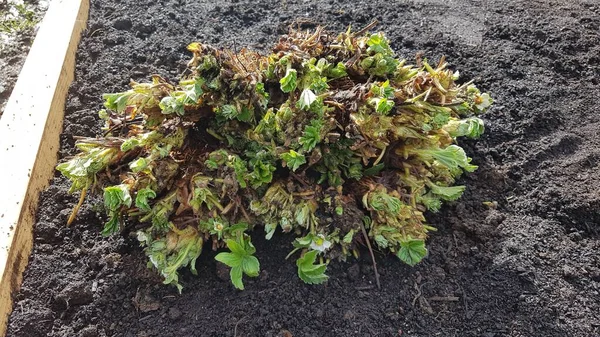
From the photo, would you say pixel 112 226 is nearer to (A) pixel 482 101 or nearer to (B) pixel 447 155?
(B) pixel 447 155

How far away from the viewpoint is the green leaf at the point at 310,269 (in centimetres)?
196

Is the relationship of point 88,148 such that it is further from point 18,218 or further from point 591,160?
point 591,160

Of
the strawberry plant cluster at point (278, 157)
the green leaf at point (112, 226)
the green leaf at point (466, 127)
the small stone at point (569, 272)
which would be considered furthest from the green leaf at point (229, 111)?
the small stone at point (569, 272)

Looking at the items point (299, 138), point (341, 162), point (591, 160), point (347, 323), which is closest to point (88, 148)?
point (299, 138)

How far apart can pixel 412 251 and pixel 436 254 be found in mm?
198

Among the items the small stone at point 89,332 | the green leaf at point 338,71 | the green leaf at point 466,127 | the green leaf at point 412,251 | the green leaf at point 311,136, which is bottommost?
the small stone at point 89,332

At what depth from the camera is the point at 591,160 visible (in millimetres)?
2561

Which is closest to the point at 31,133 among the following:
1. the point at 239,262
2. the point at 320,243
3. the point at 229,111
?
the point at 229,111

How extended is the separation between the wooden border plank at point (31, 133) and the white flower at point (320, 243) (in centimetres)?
121

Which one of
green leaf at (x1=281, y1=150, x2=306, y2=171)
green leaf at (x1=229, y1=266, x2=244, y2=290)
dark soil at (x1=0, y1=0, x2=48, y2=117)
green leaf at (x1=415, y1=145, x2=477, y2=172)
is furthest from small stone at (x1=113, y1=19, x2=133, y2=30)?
green leaf at (x1=415, y1=145, x2=477, y2=172)

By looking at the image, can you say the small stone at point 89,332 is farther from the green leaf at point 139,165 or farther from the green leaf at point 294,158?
the green leaf at point 294,158

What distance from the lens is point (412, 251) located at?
2.08 meters

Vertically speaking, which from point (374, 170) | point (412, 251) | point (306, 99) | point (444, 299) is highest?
point (306, 99)

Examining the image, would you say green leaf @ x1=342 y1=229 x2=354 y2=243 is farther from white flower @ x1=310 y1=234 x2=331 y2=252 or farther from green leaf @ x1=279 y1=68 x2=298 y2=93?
green leaf @ x1=279 y1=68 x2=298 y2=93
